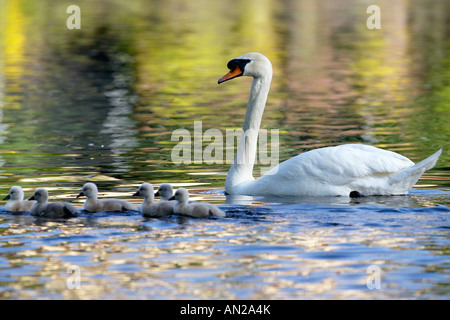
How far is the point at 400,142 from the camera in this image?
60.0 ft

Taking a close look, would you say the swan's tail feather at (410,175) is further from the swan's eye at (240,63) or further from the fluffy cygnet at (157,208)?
the fluffy cygnet at (157,208)

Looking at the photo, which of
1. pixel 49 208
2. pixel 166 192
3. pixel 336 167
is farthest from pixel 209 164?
pixel 49 208

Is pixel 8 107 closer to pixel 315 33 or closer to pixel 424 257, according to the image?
pixel 424 257

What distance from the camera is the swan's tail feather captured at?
1241cm

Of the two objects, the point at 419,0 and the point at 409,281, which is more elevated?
the point at 419,0

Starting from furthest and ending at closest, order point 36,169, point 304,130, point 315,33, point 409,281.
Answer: point 315,33 → point 304,130 → point 36,169 → point 409,281

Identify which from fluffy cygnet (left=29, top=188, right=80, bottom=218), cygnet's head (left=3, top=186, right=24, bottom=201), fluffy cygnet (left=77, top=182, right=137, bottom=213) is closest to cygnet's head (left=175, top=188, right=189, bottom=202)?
fluffy cygnet (left=77, top=182, right=137, bottom=213)

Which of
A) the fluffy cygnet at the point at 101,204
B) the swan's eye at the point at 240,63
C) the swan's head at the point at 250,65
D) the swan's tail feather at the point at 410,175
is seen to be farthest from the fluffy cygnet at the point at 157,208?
the swan's tail feather at the point at 410,175

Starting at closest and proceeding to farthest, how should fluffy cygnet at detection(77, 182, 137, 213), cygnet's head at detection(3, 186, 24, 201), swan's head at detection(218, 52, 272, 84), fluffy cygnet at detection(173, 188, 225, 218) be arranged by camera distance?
fluffy cygnet at detection(173, 188, 225, 218), fluffy cygnet at detection(77, 182, 137, 213), cygnet's head at detection(3, 186, 24, 201), swan's head at detection(218, 52, 272, 84)

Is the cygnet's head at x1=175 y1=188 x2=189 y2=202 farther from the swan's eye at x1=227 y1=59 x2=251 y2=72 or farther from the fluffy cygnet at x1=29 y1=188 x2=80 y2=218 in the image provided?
the swan's eye at x1=227 y1=59 x2=251 y2=72

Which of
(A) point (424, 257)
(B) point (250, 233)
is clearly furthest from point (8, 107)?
(A) point (424, 257)

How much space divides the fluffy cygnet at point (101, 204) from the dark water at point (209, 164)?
0.97 ft

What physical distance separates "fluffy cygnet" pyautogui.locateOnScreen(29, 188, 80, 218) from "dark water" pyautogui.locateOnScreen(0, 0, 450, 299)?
161 millimetres
